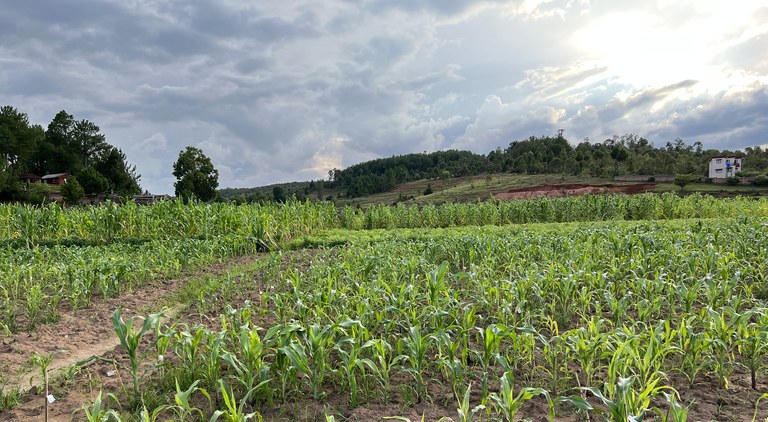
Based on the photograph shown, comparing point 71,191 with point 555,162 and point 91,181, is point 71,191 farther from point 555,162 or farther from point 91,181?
point 555,162

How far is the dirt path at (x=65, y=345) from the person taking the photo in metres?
3.10

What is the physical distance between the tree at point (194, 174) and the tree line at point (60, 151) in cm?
704

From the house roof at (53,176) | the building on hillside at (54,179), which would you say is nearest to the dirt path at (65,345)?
the house roof at (53,176)

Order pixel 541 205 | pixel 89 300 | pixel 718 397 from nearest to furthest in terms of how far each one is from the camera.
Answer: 1. pixel 718 397
2. pixel 89 300
3. pixel 541 205

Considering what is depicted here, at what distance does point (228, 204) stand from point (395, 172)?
59.0 m

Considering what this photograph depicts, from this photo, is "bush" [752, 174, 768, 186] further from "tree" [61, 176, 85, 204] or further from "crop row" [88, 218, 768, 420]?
"tree" [61, 176, 85, 204]

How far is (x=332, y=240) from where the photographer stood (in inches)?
443

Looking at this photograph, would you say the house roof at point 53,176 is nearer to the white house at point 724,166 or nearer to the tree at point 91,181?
the tree at point 91,181

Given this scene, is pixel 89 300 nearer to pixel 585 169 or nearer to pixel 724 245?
pixel 724 245

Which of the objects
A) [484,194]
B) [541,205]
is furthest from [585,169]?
[541,205]

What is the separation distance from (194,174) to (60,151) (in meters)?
21.3

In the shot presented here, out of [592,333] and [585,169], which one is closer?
[592,333]

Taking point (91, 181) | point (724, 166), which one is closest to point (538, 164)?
point (724, 166)

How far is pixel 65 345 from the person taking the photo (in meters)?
4.33
